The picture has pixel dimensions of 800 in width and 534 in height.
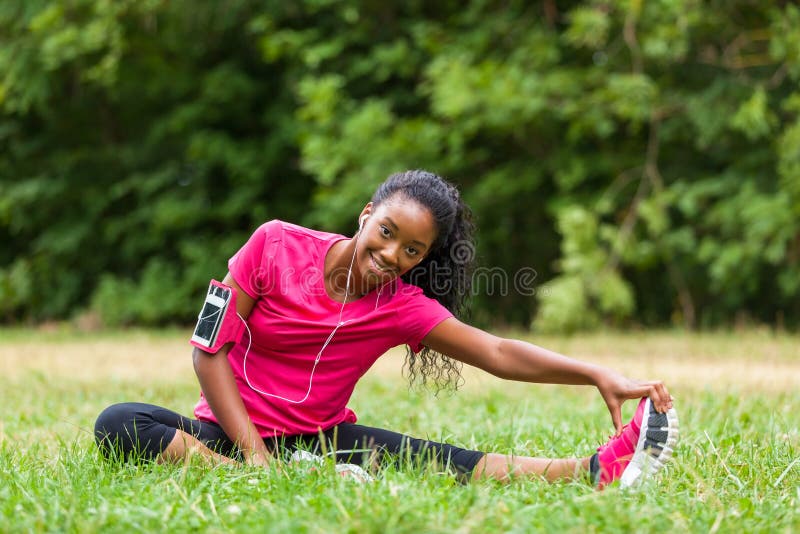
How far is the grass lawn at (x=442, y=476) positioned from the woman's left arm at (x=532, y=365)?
0.92 ft

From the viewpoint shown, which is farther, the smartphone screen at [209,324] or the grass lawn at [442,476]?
the smartphone screen at [209,324]

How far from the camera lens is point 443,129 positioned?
11.2m

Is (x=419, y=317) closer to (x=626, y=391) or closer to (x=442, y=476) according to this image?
(x=442, y=476)

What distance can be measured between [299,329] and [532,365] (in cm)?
81

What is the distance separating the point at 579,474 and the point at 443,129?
864 cm

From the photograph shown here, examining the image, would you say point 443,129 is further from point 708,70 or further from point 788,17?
point 788,17

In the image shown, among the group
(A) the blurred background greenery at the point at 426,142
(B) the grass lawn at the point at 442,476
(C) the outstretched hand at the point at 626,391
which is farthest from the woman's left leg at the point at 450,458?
(A) the blurred background greenery at the point at 426,142

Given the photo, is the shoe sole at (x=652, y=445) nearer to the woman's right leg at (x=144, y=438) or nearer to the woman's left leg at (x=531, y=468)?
the woman's left leg at (x=531, y=468)

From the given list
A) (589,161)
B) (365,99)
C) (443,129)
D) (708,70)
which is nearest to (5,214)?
(365,99)

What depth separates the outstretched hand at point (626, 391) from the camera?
108 inches

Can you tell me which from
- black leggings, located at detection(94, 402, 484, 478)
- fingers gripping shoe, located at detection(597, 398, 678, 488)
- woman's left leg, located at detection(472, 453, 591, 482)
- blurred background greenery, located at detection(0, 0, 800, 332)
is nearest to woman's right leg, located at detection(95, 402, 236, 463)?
black leggings, located at detection(94, 402, 484, 478)

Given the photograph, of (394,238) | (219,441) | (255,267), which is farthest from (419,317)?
(219,441)

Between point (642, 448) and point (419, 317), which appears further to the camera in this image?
point (419, 317)

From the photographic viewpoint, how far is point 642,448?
274cm
